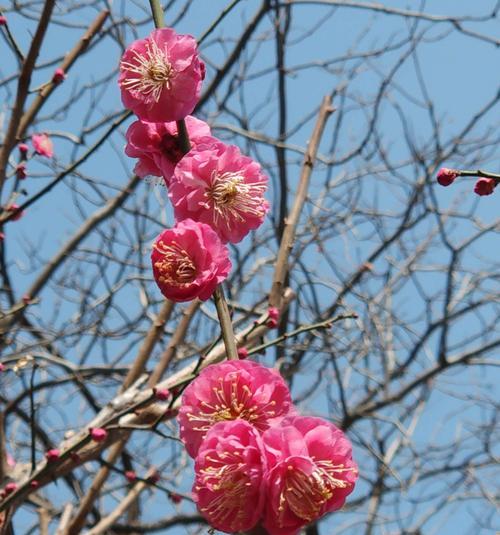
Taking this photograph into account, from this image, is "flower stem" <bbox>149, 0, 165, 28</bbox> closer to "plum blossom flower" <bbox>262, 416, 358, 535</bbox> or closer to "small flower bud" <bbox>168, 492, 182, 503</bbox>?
"plum blossom flower" <bbox>262, 416, 358, 535</bbox>

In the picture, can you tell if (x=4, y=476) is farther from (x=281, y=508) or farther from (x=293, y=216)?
(x=281, y=508)

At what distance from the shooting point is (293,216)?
2.76 metres

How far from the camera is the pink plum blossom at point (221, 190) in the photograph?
4.62 feet

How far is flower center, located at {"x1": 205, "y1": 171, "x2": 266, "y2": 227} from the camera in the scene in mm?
1439

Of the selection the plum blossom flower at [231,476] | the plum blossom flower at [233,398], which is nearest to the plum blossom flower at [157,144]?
the plum blossom flower at [233,398]

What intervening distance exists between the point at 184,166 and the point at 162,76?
0.19 meters

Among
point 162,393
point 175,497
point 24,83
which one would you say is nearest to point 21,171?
point 24,83

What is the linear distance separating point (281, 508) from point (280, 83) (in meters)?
3.03

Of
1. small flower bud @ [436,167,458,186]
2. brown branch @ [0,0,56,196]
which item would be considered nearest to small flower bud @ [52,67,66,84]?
brown branch @ [0,0,56,196]

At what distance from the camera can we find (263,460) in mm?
1158

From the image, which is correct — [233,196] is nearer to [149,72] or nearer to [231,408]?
[149,72]

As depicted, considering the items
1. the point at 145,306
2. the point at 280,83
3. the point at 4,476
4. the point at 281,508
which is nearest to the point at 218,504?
the point at 281,508

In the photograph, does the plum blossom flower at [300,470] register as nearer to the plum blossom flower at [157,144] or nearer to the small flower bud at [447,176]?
the small flower bud at [447,176]

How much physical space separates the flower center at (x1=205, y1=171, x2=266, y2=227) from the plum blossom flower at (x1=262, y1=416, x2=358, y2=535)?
0.42 meters
